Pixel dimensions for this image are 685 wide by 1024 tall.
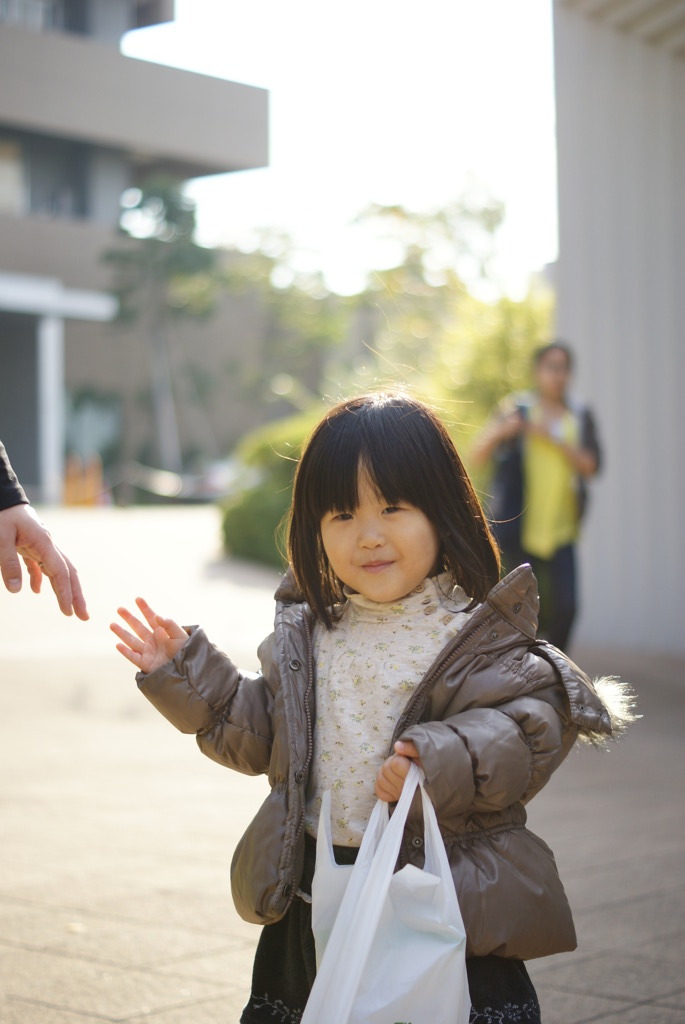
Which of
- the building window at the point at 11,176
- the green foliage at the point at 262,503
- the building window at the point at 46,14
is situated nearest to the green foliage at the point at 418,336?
the green foliage at the point at 262,503

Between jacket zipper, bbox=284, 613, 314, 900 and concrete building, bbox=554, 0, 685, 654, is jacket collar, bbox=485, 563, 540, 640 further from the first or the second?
concrete building, bbox=554, 0, 685, 654

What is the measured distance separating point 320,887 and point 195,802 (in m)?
3.21

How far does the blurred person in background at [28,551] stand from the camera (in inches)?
106

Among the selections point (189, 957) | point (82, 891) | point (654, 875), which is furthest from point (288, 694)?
point (654, 875)

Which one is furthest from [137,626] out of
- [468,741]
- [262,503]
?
[262,503]

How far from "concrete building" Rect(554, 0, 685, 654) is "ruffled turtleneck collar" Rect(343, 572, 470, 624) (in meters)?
7.34

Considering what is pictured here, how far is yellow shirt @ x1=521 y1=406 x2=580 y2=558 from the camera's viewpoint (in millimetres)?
7191

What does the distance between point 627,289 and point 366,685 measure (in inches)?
→ 310

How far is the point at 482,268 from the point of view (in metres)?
35.2

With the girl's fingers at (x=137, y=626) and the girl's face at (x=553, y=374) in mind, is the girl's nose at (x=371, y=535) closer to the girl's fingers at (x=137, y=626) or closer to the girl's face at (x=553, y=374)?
the girl's fingers at (x=137, y=626)

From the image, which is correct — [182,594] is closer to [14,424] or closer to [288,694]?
[288,694]

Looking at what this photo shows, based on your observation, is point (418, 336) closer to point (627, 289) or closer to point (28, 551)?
point (627, 289)

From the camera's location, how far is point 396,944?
2.12 m

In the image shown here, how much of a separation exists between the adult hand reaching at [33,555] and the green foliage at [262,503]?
11.5 metres
